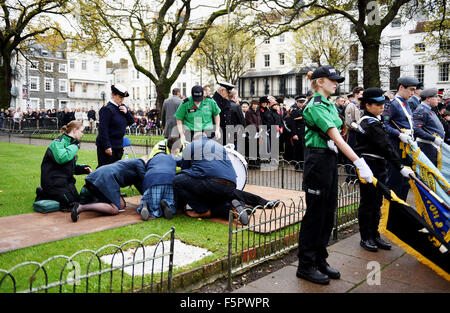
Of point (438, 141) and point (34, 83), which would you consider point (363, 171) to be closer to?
point (438, 141)

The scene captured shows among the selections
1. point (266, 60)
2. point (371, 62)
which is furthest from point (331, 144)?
point (266, 60)

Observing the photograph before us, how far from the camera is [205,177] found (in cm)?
543

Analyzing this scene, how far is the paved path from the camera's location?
3.81 metres

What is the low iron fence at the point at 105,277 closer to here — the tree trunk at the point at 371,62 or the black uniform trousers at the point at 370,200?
the black uniform trousers at the point at 370,200

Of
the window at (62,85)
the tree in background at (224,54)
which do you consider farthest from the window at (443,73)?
the window at (62,85)

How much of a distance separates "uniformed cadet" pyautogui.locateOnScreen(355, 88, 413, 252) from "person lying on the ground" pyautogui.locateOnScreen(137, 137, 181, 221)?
2796 millimetres

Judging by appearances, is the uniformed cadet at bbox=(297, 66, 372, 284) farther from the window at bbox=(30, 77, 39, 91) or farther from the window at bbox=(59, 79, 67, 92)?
the window at bbox=(59, 79, 67, 92)

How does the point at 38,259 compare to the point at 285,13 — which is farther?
the point at 285,13

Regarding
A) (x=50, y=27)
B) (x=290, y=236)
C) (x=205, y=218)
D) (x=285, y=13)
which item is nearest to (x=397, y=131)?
(x=290, y=236)

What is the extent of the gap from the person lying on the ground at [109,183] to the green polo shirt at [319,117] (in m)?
3.19

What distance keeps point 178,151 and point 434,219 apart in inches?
154

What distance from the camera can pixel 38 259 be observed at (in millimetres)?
4000

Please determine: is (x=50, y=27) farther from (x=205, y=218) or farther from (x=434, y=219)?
(x=434, y=219)
